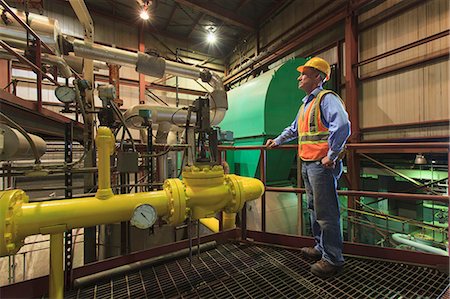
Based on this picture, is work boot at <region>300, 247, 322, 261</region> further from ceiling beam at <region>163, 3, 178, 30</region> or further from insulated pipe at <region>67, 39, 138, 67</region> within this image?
ceiling beam at <region>163, 3, 178, 30</region>

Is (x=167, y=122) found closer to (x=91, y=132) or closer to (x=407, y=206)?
(x=91, y=132)

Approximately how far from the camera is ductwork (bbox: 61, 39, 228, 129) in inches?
111


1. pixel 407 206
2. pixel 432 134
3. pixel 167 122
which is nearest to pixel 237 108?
pixel 167 122

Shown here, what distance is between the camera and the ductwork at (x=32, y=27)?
2.51 meters

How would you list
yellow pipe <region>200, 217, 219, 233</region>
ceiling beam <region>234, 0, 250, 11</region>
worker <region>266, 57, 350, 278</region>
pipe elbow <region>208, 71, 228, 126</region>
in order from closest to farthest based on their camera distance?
worker <region>266, 57, 350, 278</region>, pipe elbow <region>208, 71, 228, 126</region>, yellow pipe <region>200, 217, 219, 233</region>, ceiling beam <region>234, 0, 250, 11</region>

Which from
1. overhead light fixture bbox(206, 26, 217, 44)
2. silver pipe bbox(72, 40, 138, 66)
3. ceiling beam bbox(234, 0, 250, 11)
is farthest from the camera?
overhead light fixture bbox(206, 26, 217, 44)

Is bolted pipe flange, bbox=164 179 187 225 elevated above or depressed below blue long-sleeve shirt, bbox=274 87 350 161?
below

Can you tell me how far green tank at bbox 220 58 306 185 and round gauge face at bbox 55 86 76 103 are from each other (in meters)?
2.65

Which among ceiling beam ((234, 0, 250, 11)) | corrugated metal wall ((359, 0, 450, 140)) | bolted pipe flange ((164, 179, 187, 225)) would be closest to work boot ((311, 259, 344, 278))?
bolted pipe flange ((164, 179, 187, 225))

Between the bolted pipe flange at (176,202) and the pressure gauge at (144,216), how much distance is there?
146 mm

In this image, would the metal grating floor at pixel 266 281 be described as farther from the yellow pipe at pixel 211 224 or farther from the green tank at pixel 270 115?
the green tank at pixel 270 115

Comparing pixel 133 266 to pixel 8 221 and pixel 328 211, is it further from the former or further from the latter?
pixel 328 211

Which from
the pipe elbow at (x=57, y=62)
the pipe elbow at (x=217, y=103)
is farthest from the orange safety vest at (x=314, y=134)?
the pipe elbow at (x=57, y=62)

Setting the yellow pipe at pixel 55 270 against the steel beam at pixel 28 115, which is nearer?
the yellow pipe at pixel 55 270
